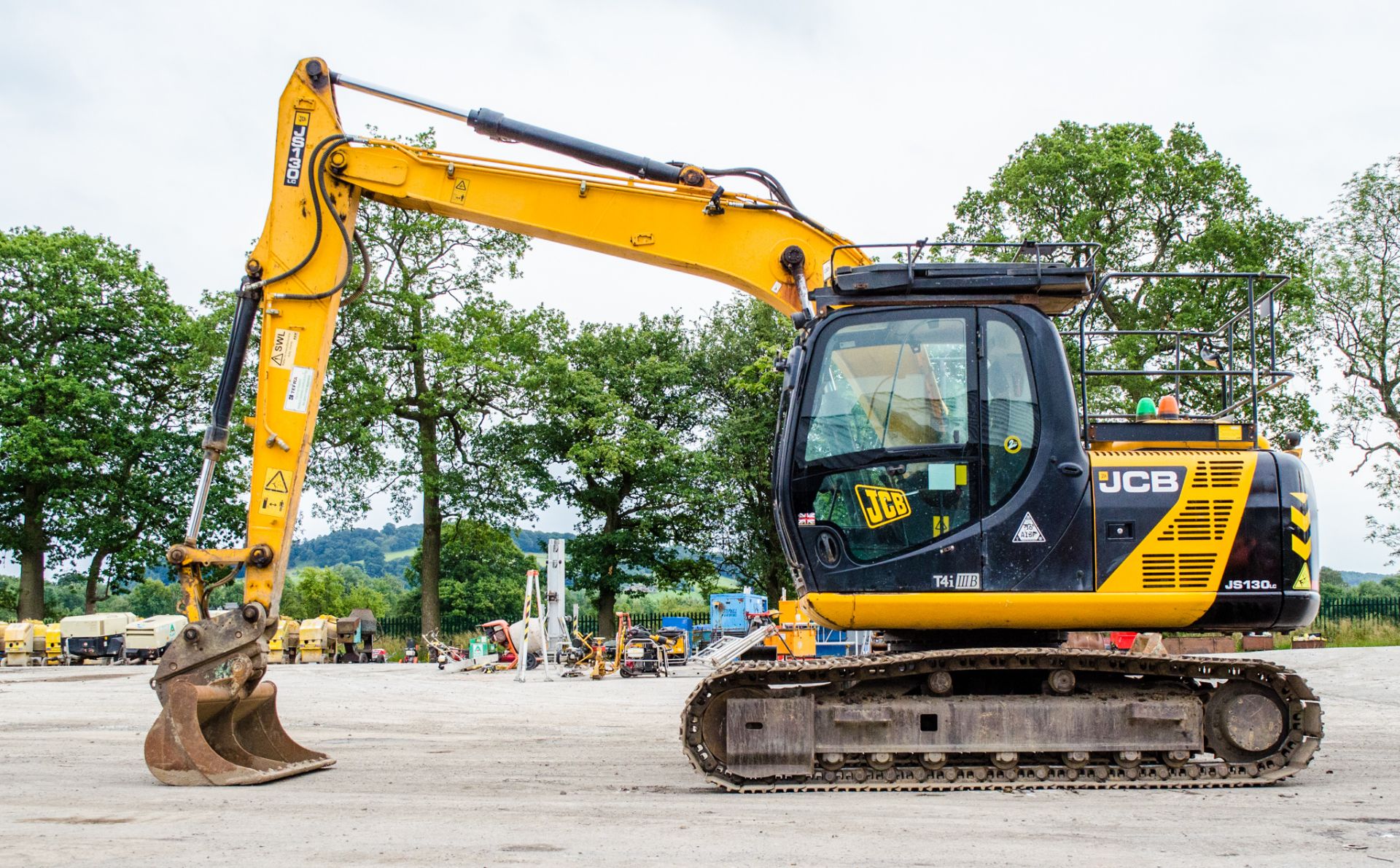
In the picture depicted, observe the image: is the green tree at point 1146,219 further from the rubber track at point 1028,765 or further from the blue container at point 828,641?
the rubber track at point 1028,765

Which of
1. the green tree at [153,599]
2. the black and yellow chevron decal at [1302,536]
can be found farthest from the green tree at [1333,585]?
the green tree at [153,599]

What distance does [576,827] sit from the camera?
6.22 metres

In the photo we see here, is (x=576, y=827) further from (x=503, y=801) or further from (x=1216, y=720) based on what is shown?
(x=1216, y=720)

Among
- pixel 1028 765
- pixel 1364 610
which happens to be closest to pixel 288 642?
pixel 1028 765

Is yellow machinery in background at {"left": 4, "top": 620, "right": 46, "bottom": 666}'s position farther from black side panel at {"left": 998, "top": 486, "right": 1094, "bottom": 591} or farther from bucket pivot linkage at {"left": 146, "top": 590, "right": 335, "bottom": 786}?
black side panel at {"left": 998, "top": 486, "right": 1094, "bottom": 591}

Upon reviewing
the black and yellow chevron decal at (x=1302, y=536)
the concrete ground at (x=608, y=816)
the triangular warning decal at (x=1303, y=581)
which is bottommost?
the concrete ground at (x=608, y=816)

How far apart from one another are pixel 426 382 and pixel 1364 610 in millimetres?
29549

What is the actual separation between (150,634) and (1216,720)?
91.2 feet

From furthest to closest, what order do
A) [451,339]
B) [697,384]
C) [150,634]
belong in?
[697,384]
[451,339]
[150,634]

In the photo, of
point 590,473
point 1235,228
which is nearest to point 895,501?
point 1235,228

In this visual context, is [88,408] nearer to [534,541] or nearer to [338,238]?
[534,541]

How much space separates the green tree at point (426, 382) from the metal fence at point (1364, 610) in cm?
2561

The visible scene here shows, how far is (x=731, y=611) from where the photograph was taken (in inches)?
1193

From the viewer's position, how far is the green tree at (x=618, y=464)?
3991 cm
